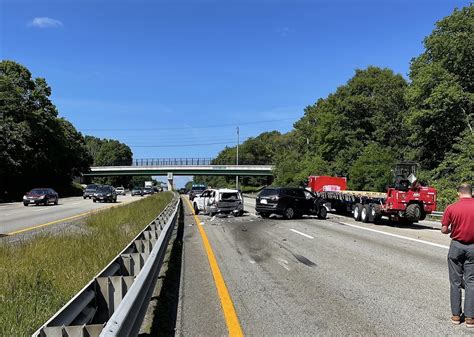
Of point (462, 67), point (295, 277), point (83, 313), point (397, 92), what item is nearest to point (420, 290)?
point (295, 277)

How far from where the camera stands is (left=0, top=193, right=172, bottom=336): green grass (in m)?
4.84

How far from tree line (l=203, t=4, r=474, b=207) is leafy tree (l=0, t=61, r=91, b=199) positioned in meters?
37.2

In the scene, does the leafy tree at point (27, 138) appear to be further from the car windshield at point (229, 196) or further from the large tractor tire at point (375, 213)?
the large tractor tire at point (375, 213)

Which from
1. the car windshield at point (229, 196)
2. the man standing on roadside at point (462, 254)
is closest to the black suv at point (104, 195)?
the car windshield at point (229, 196)

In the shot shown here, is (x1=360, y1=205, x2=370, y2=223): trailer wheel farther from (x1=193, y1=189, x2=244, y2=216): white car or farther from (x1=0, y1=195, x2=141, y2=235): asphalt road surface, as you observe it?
(x1=0, y1=195, x2=141, y2=235): asphalt road surface

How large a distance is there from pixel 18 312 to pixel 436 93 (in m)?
40.3

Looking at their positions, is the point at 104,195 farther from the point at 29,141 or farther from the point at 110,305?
the point at 110,305

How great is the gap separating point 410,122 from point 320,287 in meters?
38.0

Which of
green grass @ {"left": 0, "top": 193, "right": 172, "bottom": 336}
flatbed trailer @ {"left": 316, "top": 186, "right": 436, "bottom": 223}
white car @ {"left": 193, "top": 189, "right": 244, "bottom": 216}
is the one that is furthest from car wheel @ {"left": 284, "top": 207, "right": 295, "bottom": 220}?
green grass @ {"left": 0, "top": 193, "right": 172, "bottom": 336}

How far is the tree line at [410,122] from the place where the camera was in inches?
1567

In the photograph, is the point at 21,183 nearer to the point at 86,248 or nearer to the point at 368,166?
the point at 368,166

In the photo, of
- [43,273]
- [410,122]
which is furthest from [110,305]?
[410,122]

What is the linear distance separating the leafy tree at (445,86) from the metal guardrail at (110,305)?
123ft

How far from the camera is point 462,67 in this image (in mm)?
40938
